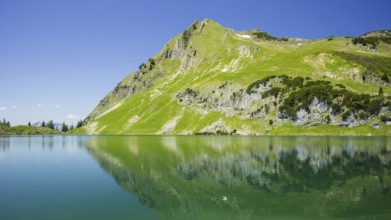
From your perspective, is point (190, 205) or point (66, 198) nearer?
point (190, 205)

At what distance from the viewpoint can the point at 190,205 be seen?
29109mm

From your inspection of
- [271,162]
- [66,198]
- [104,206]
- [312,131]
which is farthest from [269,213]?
[312,131]

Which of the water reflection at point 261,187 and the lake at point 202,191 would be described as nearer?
the lake at point 202,191

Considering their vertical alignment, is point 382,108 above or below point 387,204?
above

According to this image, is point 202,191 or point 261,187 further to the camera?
point 261,187

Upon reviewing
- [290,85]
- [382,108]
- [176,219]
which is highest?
[290,85]

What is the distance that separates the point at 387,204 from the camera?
28328 mm

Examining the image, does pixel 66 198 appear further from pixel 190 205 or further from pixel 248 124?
pixel 248 124

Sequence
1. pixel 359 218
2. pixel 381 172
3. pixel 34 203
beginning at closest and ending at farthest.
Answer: pixel 359 218 < pixel 34 203 < pixel 381 172

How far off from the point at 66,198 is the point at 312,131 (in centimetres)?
15576

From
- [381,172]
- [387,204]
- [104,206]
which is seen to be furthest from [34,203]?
[381,172]

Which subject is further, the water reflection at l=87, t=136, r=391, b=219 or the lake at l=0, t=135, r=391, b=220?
the water reflection at l=87, t=136, r=391, b=219

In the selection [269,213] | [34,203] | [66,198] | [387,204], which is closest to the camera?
[269,213]

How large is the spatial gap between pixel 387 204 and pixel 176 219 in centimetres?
1893
